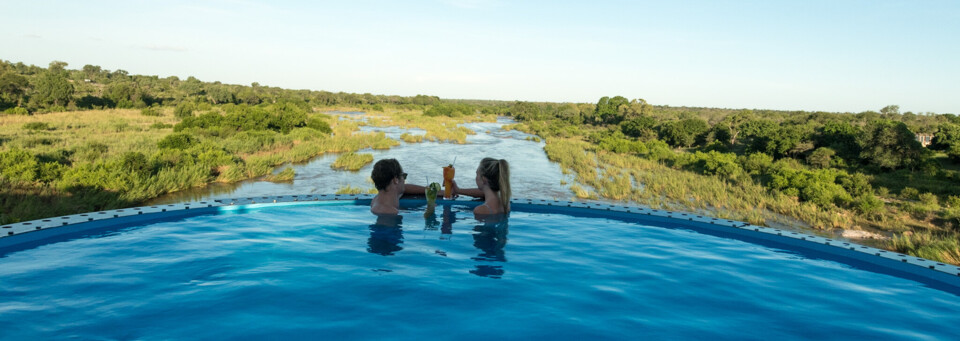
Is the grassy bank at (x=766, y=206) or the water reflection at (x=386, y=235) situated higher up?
the water reflection at (x=386, y=235)

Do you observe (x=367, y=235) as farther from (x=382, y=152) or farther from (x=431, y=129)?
(x=431, y=129)

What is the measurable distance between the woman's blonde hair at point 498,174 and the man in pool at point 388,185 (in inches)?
41.9

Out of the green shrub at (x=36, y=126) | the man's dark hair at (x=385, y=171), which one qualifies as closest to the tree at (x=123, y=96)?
the green shrub at (x=36, y=126)

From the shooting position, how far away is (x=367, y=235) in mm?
6422

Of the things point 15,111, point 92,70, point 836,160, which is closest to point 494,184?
point 836,160

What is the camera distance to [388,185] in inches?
261

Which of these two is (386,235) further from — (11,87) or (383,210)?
(11,87)

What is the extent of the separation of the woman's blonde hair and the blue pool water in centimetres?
53

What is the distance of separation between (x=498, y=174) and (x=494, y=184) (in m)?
0.25

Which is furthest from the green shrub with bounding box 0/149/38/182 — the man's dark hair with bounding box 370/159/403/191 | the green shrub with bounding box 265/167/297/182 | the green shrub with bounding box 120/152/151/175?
the man's dark hair with bounding box 370/159/403/191

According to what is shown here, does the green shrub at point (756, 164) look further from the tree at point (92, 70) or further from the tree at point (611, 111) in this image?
the tree at point (92, 70)

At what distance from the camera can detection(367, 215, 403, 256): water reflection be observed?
583 cm

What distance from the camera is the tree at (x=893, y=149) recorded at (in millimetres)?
20406

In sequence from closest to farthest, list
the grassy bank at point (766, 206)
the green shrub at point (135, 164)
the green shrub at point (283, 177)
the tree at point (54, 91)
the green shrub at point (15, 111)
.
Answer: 1. the grassy bank at point (766, 206)
2. the green shrub at point (135, 164)
3. the green shrub at point (283, 177)
4. the green shrub at point (15, 111)
5. the tree at point (54, 91)
